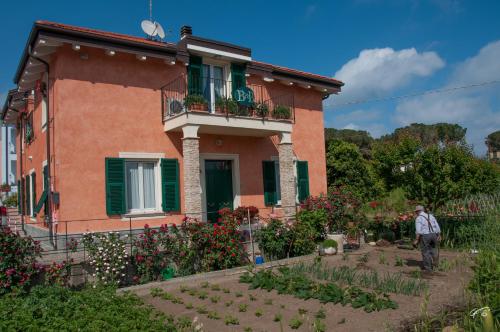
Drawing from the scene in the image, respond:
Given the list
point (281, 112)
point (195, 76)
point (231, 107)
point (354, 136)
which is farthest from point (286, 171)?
point (354, 136)

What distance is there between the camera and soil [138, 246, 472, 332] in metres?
6.10

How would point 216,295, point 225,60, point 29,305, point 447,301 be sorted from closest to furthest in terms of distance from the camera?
1. point 29,305
2. point 447,301
3. point 216,295
4. point 225,60

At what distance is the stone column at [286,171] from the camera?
48.6ft

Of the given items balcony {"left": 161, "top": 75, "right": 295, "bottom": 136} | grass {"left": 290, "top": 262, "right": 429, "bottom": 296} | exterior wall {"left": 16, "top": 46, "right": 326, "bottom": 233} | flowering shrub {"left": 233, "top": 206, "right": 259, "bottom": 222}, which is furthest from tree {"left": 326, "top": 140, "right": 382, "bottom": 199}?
grass {"left": 290, "top": 262, "right": 429, "bottom": 296}

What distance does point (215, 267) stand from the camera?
1012 centimetres

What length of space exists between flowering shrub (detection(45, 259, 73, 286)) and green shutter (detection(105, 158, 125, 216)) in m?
3.65

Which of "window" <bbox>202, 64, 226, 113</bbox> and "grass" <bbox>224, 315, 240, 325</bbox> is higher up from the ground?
"window" <bbox>202, 64, 226, 113</bbox>

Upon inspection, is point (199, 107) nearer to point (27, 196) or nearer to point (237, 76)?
point (237, 76)

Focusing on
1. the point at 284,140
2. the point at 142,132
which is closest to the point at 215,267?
the point at 142,132

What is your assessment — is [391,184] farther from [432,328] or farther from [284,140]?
[432,328]

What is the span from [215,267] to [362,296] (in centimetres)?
422

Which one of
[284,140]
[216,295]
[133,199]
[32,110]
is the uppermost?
[32,110]

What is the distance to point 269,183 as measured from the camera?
1576 centimetres

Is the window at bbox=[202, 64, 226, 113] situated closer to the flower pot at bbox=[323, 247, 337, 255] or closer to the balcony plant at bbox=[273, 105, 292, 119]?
the balcony plant at bbox=[273, 105, 292, 119]
